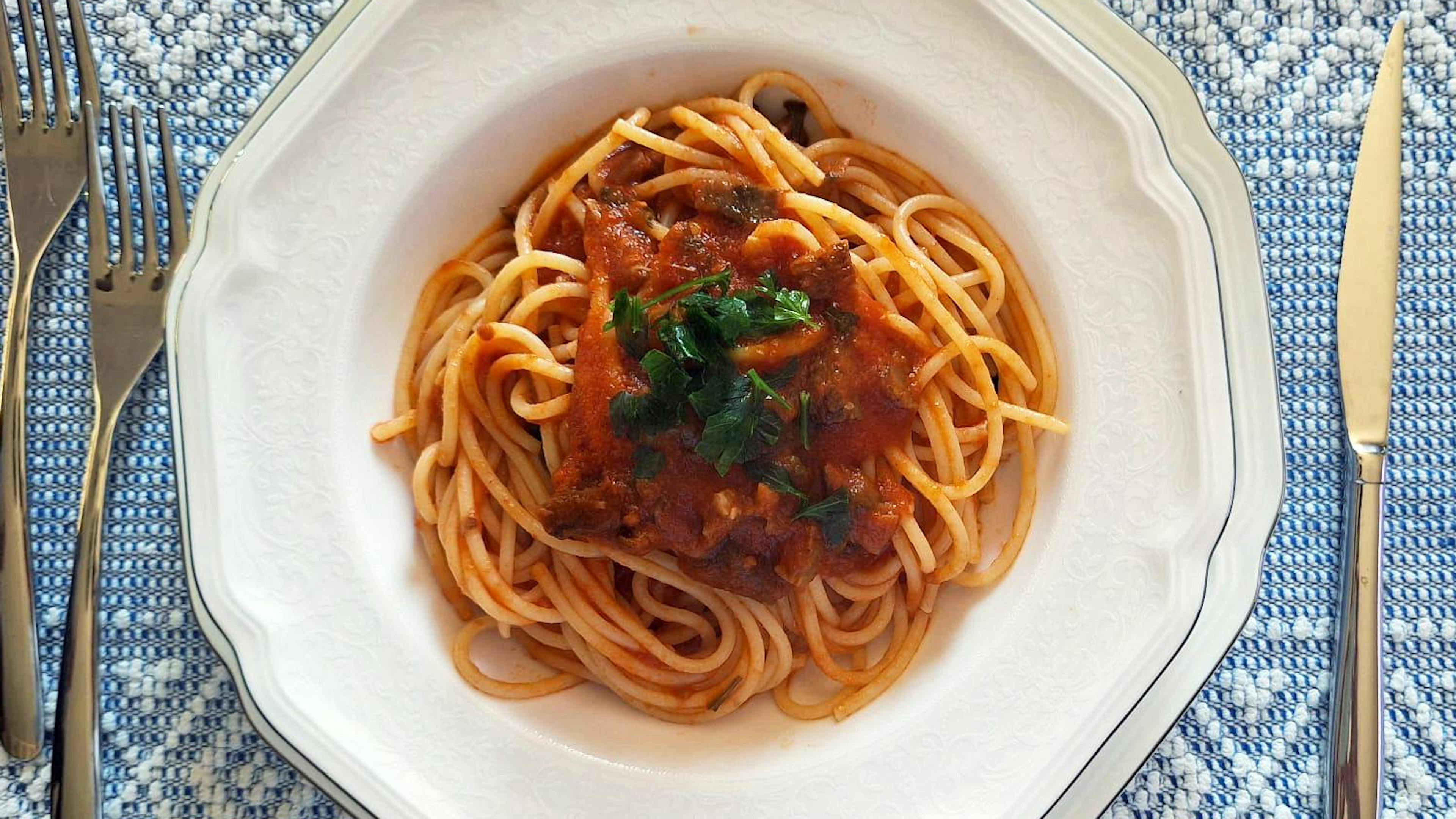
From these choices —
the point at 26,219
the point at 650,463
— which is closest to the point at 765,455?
the point at 650,463

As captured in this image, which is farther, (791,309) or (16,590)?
(16,590)

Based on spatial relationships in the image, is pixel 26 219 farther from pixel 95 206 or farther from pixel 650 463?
pixel 650 463

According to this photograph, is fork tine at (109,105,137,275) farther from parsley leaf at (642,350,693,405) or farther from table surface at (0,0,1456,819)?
parsley leaf at (642,350,693,405)

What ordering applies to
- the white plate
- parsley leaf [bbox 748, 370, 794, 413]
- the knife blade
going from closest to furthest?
the white plate, parsley leaf [bbox 748, 370, 794, 413], the knife blade

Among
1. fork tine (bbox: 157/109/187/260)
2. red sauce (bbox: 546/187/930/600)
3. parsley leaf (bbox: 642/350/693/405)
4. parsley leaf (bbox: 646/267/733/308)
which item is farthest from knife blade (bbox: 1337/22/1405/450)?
fork tine (bbox: 157/109/187/260)

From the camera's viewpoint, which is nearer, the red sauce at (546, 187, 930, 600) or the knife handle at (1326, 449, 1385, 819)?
the red sauce at (546, 187, 930, 600)

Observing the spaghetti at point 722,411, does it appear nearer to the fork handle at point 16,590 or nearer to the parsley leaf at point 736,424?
the parsley leaf at point 736,424

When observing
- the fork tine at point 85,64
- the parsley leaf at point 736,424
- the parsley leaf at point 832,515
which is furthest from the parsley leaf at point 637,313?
the fork tine at point 85,64
